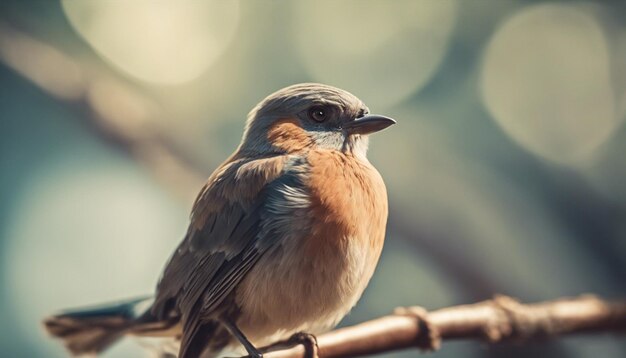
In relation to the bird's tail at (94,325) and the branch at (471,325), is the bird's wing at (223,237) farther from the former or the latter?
the branch at (471,325)

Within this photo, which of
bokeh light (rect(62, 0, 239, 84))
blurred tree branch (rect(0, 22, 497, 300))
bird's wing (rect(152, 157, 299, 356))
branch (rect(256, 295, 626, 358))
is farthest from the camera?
blurred tree branch (rect(0, 22, 497, 300))

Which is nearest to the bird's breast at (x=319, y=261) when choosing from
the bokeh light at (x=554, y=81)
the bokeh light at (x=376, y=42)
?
Result: the bokeh light at (x=376, y=42)

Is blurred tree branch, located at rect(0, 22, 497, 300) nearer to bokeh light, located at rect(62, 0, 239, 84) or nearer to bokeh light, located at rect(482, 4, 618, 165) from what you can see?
bokeh light, located at rect(62, 0, 239, 84)

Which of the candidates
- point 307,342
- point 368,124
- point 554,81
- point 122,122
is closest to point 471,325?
point 307,342

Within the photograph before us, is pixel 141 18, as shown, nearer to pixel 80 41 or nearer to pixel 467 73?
pixel 80 41

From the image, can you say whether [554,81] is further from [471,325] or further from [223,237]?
[223,237]

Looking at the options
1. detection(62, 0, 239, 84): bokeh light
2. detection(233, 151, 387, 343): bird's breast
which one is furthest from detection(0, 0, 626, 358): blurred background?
detection(233, 151, 387, 343): bird's breast
